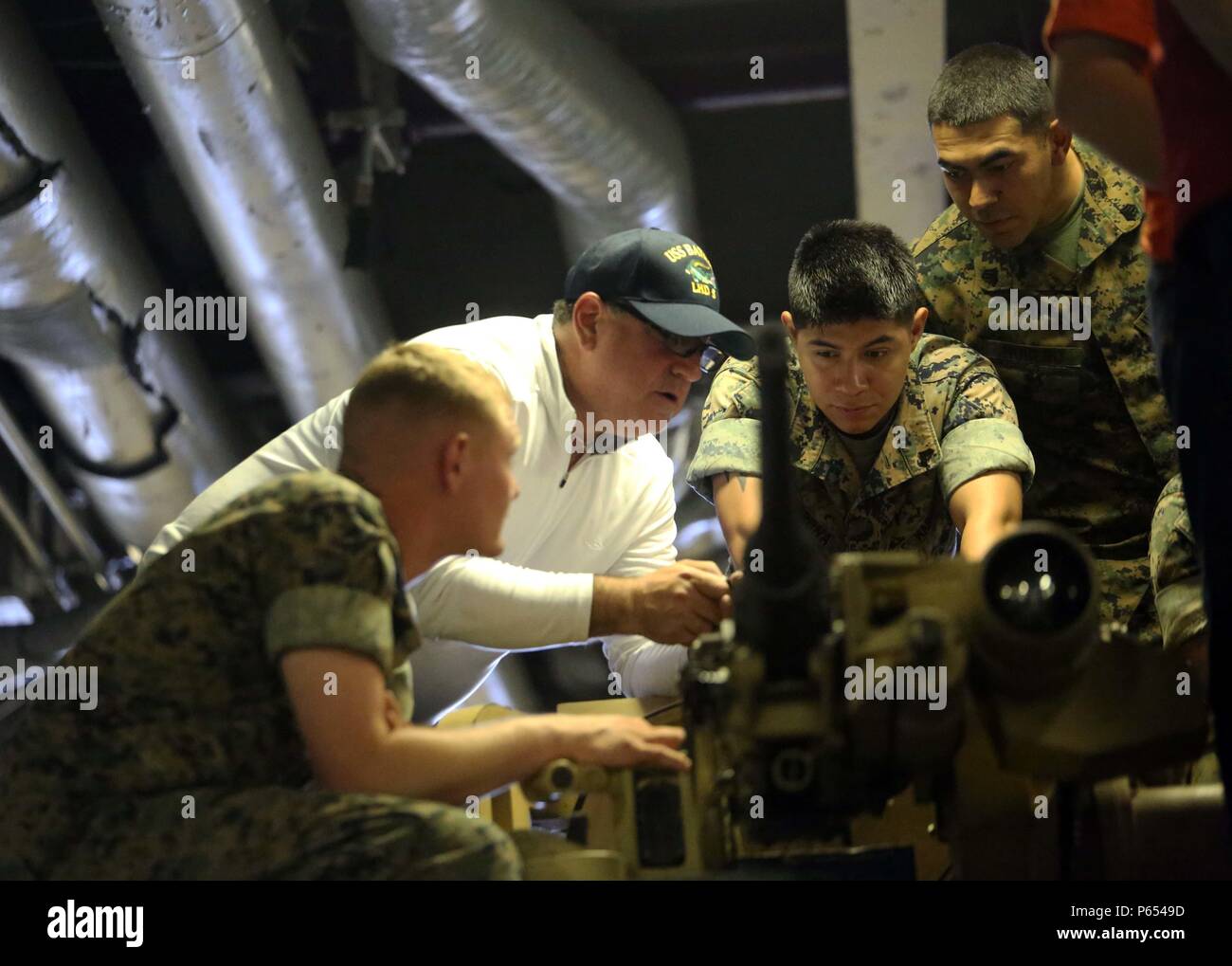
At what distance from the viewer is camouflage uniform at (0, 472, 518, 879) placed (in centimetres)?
140

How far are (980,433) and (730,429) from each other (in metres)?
0.35

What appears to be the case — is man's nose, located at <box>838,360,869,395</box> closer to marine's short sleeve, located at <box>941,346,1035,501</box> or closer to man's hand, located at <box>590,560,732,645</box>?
marine's short sleeve, located at <box>941,346,1035,501</box>

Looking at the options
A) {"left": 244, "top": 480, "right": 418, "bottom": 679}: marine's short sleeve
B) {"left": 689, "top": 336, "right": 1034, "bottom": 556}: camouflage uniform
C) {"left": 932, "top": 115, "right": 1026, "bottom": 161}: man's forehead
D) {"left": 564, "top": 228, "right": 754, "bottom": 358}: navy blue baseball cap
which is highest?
{"left": 932, "top": 115, "right": 1026, "bottom": 161}: man's forehead

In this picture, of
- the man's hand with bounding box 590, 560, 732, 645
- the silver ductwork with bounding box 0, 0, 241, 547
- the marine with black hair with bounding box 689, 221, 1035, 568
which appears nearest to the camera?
the man's hand with bounding box 590, 560, 732, 645

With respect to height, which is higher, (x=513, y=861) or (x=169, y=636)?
(x=169, y=636)

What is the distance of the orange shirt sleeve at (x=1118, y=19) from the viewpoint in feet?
4.59

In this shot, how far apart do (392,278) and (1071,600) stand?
2.74 metres

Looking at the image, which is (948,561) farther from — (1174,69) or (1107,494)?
(1107,494)

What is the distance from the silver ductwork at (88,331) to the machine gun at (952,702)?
2.05m

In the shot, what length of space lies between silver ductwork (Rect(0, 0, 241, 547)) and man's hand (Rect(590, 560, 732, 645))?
61.1 inches

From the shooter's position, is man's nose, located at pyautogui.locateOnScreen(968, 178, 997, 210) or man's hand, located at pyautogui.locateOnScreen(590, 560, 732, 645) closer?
man's hand, located at pyautogui.locateOnScreen(590, 560, 732, 645)

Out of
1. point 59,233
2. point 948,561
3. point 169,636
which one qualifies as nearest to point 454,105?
point 59,233

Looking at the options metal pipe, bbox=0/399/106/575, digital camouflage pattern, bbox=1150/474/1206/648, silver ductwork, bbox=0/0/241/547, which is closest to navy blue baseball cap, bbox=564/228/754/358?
digital camouflage pattern, bbox=1150/474/1206/648
